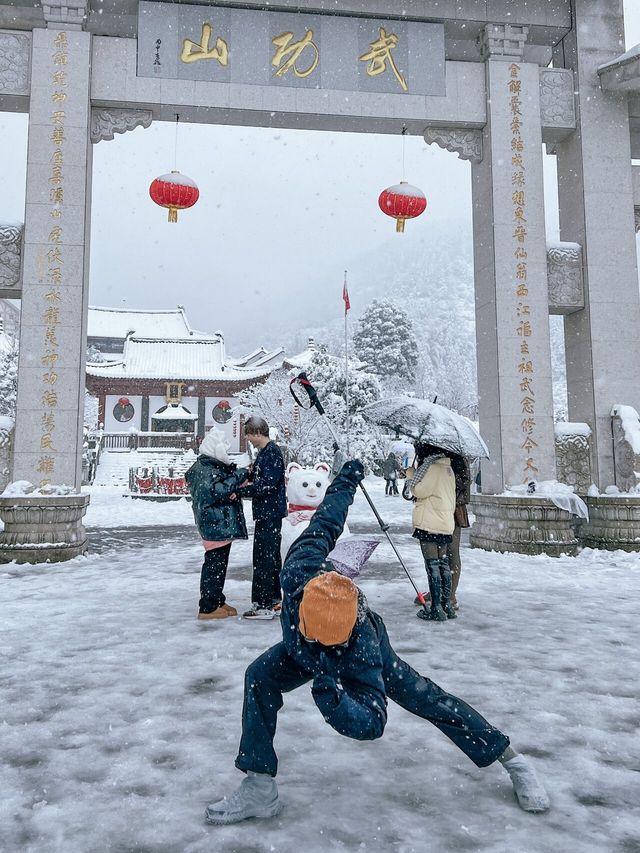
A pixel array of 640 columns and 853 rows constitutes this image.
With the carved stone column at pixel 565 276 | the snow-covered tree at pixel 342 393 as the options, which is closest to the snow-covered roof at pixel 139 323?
the snow-covered tree at pixel 342 393

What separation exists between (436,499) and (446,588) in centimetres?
66

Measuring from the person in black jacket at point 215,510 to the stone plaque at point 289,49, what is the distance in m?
5.77

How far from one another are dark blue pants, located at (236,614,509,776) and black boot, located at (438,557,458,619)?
94.2 inches

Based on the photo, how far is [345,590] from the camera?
5.61 ft

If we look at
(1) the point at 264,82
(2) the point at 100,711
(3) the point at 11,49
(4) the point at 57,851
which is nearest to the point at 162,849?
(4) the point at 57,851

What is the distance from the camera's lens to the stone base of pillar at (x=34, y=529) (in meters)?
6.91

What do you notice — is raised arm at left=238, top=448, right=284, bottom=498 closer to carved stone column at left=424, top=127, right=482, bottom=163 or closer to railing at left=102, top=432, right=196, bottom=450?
carved stone column at left=424, top=127, right=482, bottom=163

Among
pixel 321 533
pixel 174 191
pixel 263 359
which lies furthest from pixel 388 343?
Result: pixel 321 533

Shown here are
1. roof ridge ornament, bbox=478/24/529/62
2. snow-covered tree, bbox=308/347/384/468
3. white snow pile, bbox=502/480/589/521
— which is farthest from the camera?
snow-covered tree, bbox=308/347/384/468

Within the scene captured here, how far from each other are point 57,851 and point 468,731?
4.25 feet

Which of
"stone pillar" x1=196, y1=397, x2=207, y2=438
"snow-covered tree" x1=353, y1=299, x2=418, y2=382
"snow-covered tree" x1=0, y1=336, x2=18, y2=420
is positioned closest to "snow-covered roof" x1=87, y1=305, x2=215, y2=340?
"stone pillar" x1=196, y1=397, x2=207, y2=438

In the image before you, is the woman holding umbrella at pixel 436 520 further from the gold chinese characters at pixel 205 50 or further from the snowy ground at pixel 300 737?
the gold chinese characters at pixel 205 50

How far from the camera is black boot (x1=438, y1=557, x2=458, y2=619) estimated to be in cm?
446

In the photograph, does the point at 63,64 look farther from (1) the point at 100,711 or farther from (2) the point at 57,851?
(2) the point at 57,851
